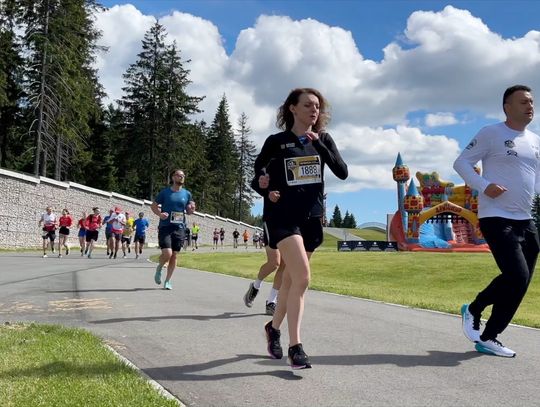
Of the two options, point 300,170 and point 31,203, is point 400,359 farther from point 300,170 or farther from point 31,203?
point 31,203

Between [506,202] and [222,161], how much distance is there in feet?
307

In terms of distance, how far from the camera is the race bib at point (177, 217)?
9.72m

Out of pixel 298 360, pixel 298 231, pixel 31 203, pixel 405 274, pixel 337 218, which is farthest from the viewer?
pixel 337 218

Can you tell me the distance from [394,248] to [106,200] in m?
21.2

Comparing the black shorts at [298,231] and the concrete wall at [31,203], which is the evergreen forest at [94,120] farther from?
the black shorts at [298,231]

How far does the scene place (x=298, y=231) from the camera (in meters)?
4.38

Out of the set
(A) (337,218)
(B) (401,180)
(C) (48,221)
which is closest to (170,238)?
(C) (48,221)

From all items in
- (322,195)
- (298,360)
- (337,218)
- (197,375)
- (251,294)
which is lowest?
(197,375)

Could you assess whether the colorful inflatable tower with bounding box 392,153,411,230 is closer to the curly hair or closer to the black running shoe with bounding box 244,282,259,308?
the black running shoe with bounding box 244,282,259,308

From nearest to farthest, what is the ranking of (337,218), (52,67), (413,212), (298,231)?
(298,231)
(52,67)
(413,212)
(337,218)

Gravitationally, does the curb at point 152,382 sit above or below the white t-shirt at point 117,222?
below

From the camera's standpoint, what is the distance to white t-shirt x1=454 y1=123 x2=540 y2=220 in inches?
195

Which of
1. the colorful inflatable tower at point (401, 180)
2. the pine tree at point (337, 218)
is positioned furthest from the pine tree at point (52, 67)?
the pine tree at point (337, 218)

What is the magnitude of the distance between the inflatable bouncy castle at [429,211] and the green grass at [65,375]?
120 ft
